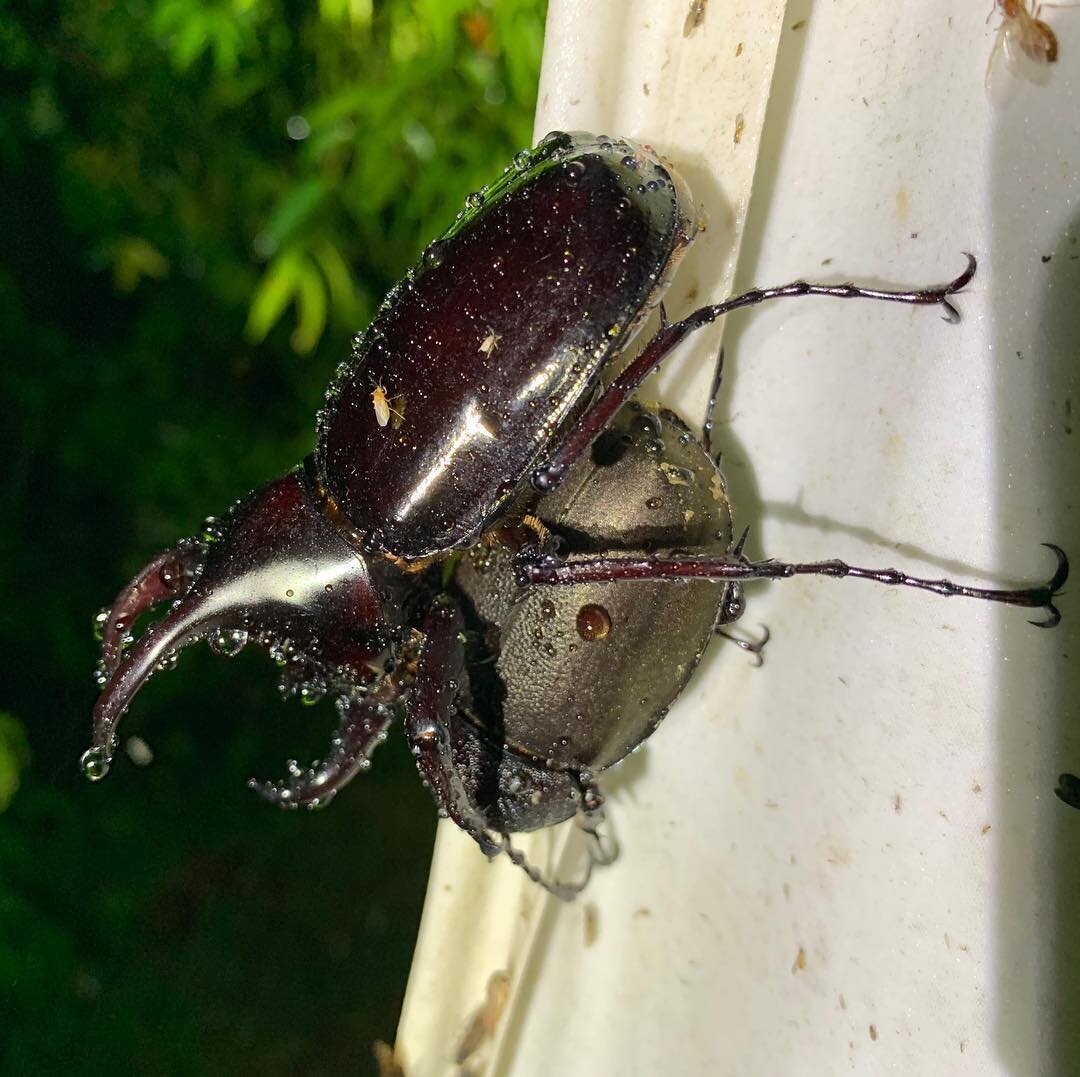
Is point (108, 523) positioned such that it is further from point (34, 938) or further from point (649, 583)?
point (649, 583)

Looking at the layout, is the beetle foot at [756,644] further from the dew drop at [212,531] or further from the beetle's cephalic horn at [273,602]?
the dew drop at [212,531]

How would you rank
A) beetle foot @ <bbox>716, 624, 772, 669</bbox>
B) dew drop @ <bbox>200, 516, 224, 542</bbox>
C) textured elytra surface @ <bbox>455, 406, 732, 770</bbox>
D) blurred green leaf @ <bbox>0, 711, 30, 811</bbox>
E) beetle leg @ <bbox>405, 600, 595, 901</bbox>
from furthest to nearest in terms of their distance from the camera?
blurred green leaf @ <bbox>0, 711, 30, 811</bbox> < beetle foot @ <bbox>716, 624, 772, 669</bbox> < dew drop @ <bbox>200, 516, 224, 542</bbox> < textured elytra surface @ <bbox>455, 406, 732, 770</bbox> < beetle leg @ <bbox>405, 600, 595, 901</bbox>

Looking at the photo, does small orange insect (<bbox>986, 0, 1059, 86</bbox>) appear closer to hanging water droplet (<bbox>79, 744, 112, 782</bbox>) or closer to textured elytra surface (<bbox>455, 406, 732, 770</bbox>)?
textured elytra surface (<bbox>455, 406, 732, 770</bbox>)

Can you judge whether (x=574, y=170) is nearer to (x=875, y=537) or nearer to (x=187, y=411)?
(x=875, y=537)

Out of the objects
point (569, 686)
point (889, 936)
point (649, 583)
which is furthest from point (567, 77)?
point (889, 936)

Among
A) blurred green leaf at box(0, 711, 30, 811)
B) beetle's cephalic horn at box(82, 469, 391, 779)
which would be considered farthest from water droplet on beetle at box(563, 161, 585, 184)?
blurred green leaf at box(0, 711, 30, 811)

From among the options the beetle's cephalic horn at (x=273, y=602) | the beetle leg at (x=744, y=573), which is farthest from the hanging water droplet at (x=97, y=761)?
the beetle leg at (x=744, y=573)

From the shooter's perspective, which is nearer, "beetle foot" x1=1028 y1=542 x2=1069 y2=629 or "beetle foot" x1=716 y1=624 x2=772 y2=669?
"beetle foot" x1=1028 y1=542 x2=1069 y2=629
